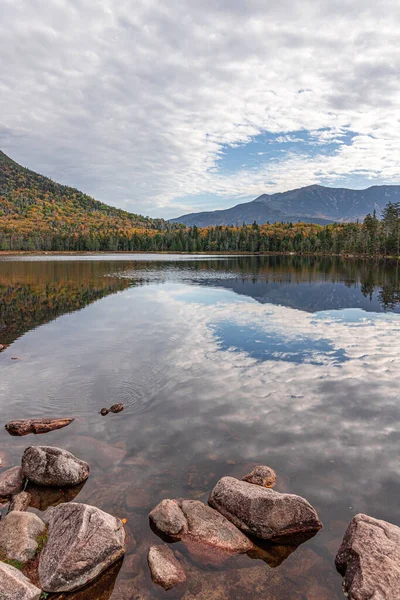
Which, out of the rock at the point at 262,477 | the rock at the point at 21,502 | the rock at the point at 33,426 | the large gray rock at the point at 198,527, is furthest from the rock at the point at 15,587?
the rock at the point at 33,426

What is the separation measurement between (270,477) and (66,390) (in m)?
11.8

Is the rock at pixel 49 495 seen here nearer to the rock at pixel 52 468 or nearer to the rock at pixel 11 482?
the rock at pixel 52 468

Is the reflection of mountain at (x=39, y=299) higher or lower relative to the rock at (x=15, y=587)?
higher

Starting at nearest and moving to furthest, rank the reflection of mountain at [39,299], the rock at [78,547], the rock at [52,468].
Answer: the rock at [78,547] < the rock at [52,468] < the reflection of mountain at [39,299]

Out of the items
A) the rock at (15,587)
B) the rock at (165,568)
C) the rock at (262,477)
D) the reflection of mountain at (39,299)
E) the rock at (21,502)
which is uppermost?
the reflection of mountain at (39,299)

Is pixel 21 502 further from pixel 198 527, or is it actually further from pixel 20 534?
pixel 198 527

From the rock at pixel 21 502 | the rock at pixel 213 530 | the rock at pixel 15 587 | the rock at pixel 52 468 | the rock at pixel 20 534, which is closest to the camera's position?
the rock at pixel 15 587

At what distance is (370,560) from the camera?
25.8 ft

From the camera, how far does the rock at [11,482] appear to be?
1091cm

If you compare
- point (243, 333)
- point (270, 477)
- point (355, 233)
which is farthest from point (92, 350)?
point (355, 233)

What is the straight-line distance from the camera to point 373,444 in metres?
13.6

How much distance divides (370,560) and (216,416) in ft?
27.7

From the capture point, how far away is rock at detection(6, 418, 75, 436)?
14.4 meters

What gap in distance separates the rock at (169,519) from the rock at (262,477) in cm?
251
